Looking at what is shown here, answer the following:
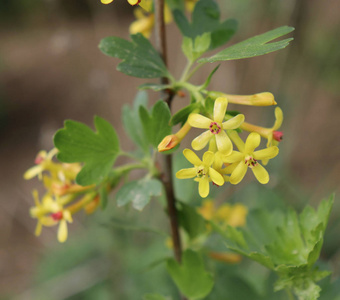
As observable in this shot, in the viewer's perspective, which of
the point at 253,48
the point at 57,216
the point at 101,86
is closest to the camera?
the point at 253,48

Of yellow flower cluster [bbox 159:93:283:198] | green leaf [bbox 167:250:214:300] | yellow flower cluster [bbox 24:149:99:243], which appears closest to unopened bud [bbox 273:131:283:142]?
yellow flower cluster [bbox 159:93:283:198]

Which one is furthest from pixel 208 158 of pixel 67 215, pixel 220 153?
pixel 67 215

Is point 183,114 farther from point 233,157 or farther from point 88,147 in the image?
point 88,147

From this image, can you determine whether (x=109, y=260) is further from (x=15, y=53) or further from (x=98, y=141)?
(x=15, y=53)

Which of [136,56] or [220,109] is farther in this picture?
[136,56]

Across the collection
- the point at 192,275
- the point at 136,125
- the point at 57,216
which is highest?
the point at 136,125

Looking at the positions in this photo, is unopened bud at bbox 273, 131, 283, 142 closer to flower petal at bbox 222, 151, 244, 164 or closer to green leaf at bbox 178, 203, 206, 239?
flower petal at bbox 222, 151, 244, 164

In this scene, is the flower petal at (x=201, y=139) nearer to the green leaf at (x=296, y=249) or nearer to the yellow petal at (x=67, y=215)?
the green leaf at (x=296, y=249)
